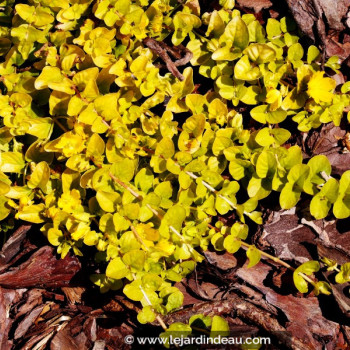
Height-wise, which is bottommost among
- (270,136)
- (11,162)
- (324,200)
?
(11,162)

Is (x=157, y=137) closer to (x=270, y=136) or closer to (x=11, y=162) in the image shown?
(x=270, y=136)

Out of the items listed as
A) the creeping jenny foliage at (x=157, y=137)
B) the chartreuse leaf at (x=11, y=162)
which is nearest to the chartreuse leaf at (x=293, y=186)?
the creeping jenny foliage at (x=157, y=137)

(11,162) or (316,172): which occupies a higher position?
(316,172)

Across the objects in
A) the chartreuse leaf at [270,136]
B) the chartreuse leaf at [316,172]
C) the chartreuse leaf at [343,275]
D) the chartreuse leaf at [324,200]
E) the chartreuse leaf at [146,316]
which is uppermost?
the chartreuse leaf at [270,136]

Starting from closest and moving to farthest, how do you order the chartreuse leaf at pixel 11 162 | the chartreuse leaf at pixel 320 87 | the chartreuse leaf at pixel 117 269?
1. the chartreuse leaf at pixel 117 269
2. the chartreuse leaf at pixel 320 87
3. the chartreuse leaf at pixel 11 162

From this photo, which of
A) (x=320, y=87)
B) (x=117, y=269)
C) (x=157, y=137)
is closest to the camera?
(x=117, y=269)

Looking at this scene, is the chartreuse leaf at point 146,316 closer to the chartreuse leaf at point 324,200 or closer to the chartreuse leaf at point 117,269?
the chartreuse leaf at point 117,269

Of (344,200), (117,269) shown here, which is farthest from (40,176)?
(344,200)

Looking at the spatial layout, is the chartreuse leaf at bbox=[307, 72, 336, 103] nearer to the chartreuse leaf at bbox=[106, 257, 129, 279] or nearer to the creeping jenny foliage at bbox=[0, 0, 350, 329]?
the creeping jenny foliage at bbox=[0, 0, 350, 329]
